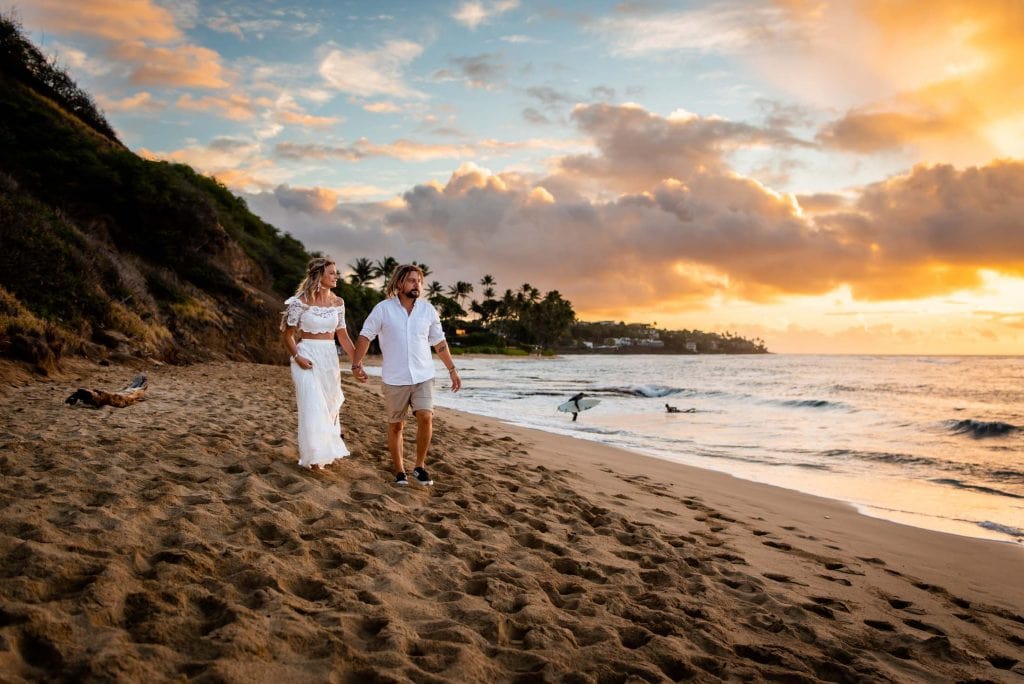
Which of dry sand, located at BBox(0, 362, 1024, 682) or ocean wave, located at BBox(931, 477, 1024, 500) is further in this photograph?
ocean wave, located at BBox(931, 477, 1024, 500)

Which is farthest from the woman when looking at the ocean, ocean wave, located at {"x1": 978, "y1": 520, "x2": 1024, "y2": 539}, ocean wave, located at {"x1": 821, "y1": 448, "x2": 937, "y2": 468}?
ocean wave, located at {"x1": 821, "y1": 448, "x2": 937, "y2": 468}

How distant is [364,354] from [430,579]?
8.50ft

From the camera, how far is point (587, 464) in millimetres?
8812

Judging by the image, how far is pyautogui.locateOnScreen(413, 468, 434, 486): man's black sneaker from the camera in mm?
5773

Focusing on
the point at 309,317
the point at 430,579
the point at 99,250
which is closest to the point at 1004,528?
the point at 430,579

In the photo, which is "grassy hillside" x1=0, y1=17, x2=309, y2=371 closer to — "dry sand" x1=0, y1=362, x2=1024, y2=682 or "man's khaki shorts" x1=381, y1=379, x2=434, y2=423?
"dry sand" x1=0, y1=362, x2=1024, y2=682

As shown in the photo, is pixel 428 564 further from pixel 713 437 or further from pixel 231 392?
pixel 713 437

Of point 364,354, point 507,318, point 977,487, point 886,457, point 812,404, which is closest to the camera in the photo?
point 364,354

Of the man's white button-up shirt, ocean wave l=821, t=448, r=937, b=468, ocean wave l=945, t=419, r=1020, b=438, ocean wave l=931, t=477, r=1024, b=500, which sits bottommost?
ocean wave l=931, t=477, r=1024, b=500

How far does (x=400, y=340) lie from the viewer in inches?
225

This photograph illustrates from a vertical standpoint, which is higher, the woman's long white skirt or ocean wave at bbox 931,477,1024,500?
the woman's long white skirt

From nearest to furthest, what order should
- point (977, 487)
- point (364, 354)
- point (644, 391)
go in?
point (364, 354)
point (977, 487)
point (644, 391)

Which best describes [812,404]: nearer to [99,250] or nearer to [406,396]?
[406,396]

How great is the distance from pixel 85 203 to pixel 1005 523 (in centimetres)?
2656
